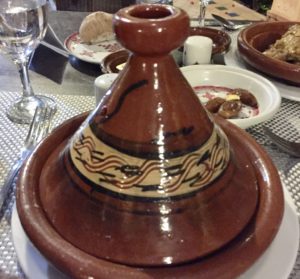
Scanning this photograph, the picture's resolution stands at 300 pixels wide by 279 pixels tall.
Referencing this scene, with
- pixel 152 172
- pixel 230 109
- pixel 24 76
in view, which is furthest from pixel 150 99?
pixel 24 76

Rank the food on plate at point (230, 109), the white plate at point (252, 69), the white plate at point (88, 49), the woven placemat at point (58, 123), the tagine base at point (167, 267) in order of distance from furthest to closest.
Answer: the white plate at point (88, 49) < the white plate at point (252, 69) < the food on plate at point (230, 109) < the woven placemat at point (58, 123) < the tagine base at point (167, 267)

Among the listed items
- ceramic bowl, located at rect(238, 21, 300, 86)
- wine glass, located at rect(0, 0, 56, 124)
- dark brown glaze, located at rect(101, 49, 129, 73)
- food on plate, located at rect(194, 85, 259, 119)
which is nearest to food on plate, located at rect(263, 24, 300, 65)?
ceramic bowl, located at rect(238, 21, 300, 86)

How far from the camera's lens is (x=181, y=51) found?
0.97 metres

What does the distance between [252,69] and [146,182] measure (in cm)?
64

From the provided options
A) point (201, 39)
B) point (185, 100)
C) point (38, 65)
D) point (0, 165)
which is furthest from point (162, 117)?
point (38, 65)

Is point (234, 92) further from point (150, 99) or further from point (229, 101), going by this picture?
point (150, 99)

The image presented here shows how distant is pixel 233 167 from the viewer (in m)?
Result: 0.42

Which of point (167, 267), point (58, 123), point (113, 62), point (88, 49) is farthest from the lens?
point (88, 49)

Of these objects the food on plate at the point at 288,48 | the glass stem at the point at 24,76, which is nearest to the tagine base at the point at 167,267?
the glass stem at the point at 24,76

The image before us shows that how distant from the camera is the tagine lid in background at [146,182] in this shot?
353mm

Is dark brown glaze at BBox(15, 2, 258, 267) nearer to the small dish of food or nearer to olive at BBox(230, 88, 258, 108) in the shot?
olive at BBox(230, 88, 258, 108)

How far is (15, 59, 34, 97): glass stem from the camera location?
0.81 metres

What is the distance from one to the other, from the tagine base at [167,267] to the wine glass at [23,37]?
1.18ft

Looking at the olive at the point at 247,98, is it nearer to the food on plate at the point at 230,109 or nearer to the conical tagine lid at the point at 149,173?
the food on plate at the point at 230,109
